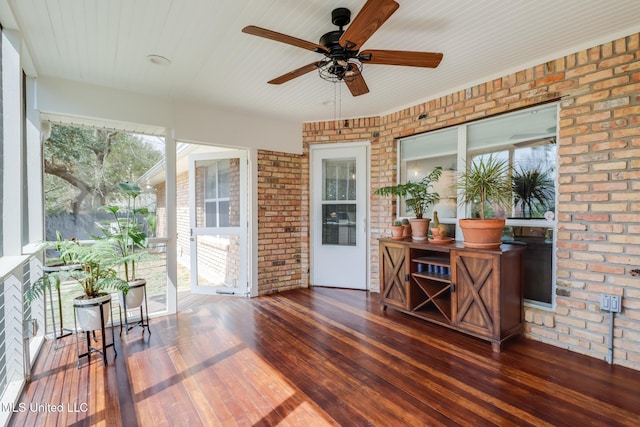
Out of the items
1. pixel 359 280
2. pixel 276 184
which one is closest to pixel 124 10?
pixel 276 184

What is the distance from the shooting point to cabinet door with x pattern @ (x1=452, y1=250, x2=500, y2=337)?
8.30ft

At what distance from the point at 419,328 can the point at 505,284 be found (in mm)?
936

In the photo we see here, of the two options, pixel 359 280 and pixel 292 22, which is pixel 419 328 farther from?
pixel 292 22

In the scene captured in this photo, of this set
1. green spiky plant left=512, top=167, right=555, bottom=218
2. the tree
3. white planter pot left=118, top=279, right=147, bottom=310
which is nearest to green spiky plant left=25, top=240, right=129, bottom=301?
white planter pot left=118, top=279, right=147, bottom=310

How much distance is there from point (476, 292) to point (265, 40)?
9.05ft

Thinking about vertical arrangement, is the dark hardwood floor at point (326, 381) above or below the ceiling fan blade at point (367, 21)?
below

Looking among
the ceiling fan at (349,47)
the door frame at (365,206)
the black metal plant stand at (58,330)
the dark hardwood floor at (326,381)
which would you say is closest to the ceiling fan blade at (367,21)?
the ceiling fan at (349,47)

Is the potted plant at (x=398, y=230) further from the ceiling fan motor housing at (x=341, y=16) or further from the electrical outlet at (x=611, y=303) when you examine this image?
the ceiling fan motor housing at (x=341, y=16)

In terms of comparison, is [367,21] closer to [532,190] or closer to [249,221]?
[532,190]

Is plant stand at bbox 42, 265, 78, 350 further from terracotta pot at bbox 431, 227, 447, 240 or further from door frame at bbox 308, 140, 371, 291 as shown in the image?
terracotta pot at bbox 431, 227, 447, 240

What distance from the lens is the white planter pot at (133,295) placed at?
292 cm

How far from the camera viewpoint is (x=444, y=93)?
11.3ft

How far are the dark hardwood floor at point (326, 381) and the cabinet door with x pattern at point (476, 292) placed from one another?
195mm

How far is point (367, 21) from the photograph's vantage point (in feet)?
5.51
